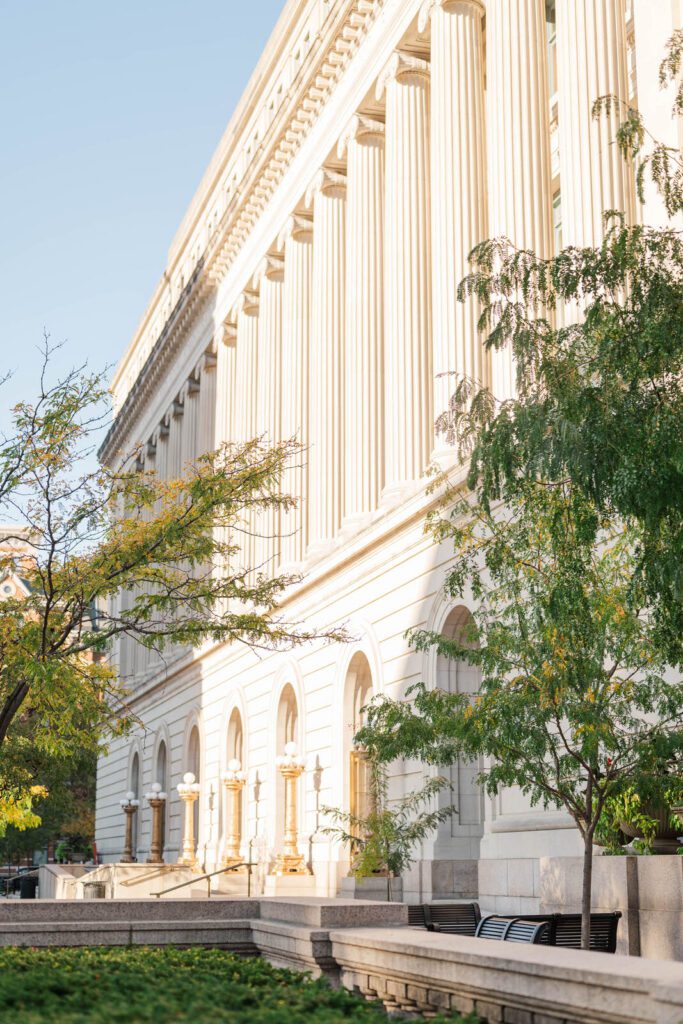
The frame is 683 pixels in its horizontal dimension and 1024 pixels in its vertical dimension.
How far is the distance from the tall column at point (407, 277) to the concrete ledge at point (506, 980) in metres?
22.1

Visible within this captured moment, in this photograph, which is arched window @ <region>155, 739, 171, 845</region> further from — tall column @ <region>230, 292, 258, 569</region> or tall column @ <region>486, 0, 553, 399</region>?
tall column @ <region>486, 0, 553, 399</region>

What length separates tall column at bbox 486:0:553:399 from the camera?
2750 cm

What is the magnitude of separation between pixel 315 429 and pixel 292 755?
9.49 m

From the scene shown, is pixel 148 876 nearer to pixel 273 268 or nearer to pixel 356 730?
pixel 356 730

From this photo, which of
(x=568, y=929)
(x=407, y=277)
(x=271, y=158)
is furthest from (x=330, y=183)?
(x=568, y=929)

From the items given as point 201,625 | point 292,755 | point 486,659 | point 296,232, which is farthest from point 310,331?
point 486,659

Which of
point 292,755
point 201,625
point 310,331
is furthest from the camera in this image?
point 310,331

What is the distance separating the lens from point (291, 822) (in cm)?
3622

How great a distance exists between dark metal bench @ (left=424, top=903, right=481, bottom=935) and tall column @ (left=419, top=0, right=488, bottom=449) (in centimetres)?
1094

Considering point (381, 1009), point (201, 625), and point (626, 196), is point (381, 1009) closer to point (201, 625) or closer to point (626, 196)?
point (201, 625)

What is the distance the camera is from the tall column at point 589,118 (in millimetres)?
24266

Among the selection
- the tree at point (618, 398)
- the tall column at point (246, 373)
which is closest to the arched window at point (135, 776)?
the tall column at point (246, 373)

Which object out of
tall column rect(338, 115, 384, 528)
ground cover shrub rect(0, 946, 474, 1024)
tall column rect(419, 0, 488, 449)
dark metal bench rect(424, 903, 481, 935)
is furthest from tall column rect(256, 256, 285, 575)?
ground cover shrub rect(0, 946, 474, 1024)

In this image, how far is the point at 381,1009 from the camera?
347 inches
